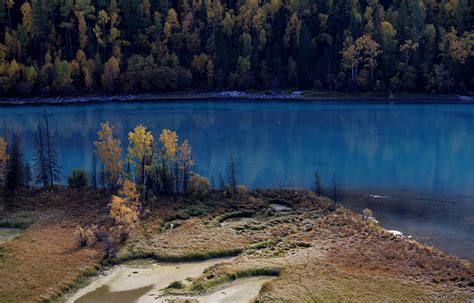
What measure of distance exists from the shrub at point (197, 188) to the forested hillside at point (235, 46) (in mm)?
79539

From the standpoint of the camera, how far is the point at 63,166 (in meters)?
71.9

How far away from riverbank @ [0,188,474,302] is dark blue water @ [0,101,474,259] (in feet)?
17.7

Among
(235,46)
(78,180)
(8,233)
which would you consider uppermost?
(235,46)

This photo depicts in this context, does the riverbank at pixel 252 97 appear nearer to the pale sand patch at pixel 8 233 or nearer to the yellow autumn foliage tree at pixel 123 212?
the pale sand patch at pixel 8 233

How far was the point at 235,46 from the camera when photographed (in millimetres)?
143750

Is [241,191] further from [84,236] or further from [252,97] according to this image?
[252,97]

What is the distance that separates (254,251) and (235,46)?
108m

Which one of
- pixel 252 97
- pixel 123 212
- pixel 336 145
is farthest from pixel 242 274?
pixel 252 97

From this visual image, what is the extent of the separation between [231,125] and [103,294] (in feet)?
218

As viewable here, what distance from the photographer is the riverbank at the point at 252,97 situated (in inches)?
4855

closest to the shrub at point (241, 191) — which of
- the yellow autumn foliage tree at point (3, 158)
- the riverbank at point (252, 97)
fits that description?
the yellow autumn foliage tree at point (3, 158)

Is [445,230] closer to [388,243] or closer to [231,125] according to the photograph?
[388,243]

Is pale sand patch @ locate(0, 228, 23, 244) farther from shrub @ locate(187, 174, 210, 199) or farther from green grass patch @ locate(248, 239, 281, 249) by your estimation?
green grass patch @ locate(248, 239, 281, 249)

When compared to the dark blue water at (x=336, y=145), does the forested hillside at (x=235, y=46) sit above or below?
above
